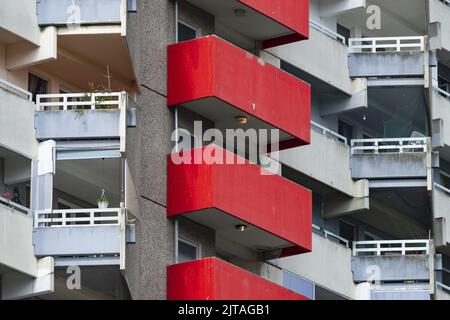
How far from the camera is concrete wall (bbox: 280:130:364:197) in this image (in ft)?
245

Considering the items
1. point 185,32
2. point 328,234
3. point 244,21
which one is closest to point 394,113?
point 328,234

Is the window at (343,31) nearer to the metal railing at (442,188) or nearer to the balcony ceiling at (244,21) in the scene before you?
the metal railing at (442,188)

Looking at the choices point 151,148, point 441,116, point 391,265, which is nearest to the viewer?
point 151,148

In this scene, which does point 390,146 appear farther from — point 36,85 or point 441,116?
point 36,85

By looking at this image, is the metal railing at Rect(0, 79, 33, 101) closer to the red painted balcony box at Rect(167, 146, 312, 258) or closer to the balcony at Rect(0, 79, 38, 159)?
the balcony at Rect(0, 79, 38, 159)

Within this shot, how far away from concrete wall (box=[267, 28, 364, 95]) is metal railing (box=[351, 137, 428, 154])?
166 centimetres

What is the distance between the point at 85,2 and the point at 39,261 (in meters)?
7.08

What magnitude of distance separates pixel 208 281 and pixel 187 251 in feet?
8.52

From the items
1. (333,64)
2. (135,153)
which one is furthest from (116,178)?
(333,64)

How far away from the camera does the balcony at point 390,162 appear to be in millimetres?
77188

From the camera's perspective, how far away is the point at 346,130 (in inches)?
3108

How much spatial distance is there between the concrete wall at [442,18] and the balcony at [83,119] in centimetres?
1711

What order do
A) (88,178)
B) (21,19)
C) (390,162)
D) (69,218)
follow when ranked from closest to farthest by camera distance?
(69,218)
(21,19)
(88,178)
(390,162)
